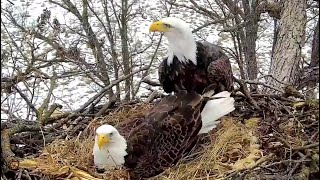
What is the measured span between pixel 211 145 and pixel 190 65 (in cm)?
55

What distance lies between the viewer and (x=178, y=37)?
3455mm

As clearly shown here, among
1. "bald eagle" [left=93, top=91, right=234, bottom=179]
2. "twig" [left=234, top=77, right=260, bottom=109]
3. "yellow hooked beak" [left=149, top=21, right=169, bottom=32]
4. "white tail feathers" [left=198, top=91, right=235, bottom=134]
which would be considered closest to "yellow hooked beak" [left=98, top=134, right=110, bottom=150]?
"bald eagle" [left=93, top=91, right=234, bottom=179]

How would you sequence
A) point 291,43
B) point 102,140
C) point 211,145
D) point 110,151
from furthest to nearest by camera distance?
1. point 291,43
2. point 211,145
3. point 110,151
4. point 102,140

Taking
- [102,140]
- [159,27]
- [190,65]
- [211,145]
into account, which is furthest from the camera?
[190,65]

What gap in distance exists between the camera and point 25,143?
3230 millimetres

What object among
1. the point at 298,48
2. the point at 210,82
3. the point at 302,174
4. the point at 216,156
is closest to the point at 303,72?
the point at 298,48

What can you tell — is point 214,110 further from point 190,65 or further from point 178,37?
point 178,37

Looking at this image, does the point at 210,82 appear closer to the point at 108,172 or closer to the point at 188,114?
Answer: the point at 188,114

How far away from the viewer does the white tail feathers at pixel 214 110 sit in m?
3.34

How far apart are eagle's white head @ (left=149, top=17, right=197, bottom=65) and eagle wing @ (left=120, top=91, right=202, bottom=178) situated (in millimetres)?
378

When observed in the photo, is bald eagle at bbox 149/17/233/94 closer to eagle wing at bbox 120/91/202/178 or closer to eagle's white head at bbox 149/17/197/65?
eagle's white head at bbox 149/17/197/65

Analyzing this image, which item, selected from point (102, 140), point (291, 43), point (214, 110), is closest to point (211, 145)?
point (214, 110)

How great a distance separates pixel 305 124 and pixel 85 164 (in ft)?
4.16

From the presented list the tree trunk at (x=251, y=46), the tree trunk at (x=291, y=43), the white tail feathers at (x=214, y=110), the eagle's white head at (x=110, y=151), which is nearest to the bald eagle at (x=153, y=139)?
the eagle's white head at (x=110, y=151)
